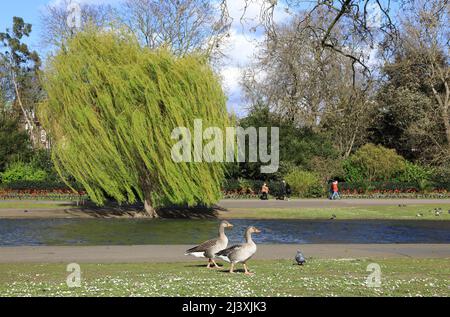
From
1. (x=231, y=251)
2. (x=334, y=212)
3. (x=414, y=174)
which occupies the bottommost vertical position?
(x=334, y=212)

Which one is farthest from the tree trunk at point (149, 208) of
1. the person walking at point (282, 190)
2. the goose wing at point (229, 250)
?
the goose wing at point (229, 250)

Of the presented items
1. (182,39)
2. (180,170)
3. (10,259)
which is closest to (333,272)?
(10,259)

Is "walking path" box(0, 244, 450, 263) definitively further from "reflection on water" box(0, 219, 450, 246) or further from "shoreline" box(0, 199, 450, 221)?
"shoreline" box(0, 199, 450, 221)

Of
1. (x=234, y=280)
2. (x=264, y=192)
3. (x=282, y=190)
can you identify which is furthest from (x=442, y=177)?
(x=234, y=280)

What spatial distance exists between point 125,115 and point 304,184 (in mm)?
19395

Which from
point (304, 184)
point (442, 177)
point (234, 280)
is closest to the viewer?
point (234, 280)

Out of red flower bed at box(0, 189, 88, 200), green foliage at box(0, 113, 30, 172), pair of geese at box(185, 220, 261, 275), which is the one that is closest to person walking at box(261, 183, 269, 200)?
red flower bed at box(0, 189, 88, 200)

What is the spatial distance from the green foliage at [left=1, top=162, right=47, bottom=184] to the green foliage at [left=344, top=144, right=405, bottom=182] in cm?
2565

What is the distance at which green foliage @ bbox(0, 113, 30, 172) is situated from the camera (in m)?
53.8

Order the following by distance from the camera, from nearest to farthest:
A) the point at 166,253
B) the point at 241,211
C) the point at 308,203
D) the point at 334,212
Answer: the point at 166,253 → the point at 241,211 → the point at 334,212 → the point at 308,203

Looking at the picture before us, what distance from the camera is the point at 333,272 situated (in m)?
14.6

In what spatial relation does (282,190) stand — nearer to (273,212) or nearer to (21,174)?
(273,212)

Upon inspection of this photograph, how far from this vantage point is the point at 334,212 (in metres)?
39.5
